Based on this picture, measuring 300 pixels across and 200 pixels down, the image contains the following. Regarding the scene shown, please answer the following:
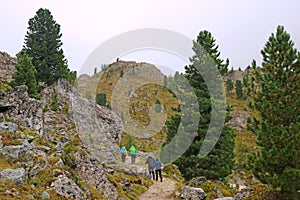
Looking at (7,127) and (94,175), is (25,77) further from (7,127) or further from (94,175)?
(94,175)

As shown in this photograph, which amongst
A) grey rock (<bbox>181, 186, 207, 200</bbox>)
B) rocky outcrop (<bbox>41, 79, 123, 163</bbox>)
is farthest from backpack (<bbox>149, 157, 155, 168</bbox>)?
grey rock (<bbox>181, 186, 207, 200</bbox>)

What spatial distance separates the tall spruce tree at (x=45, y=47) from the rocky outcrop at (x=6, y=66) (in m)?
7.67

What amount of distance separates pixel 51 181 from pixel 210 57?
16.7 m

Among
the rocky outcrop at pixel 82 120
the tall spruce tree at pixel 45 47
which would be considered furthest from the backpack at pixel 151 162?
the tall spruce tree at pixel 45 47

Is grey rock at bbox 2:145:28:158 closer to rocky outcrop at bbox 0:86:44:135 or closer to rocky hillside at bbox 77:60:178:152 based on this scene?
rocky outcrop at bbox 0:86:44:135

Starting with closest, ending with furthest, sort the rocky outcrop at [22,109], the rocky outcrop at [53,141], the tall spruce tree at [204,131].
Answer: the rocky outcrop at [53,141] → the rocky outcrop at [22,109] → the tall spruce tree at [204,131]

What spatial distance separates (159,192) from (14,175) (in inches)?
489

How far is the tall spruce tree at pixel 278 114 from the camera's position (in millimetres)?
13164

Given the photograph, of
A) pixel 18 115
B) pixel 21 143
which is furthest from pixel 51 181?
pixel 18 115

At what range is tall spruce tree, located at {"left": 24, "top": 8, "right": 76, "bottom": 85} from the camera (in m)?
40.6

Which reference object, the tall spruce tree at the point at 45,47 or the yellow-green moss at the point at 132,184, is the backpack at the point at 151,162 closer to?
the yellow-green moss at the point at 132,184

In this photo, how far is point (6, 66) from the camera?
51000 millimetres

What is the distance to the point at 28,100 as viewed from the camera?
72.2 feet

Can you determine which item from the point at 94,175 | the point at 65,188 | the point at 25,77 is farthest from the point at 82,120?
the point at 65,188
